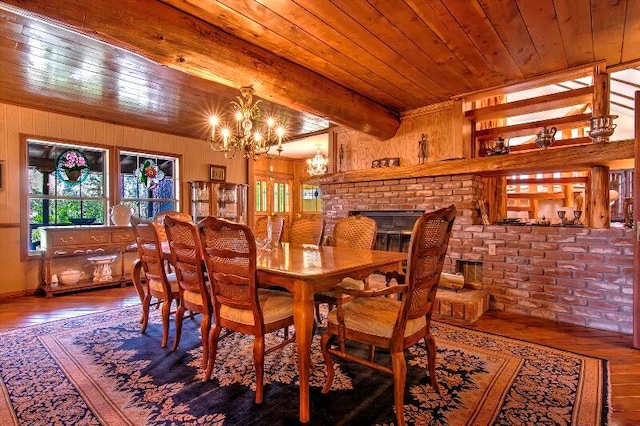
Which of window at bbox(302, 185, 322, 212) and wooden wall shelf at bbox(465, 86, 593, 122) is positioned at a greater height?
wooden wall shelf at bbox(465, 86, 593, 122)

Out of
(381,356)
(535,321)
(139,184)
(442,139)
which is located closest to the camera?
(381,356)

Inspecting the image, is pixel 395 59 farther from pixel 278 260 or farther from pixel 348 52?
pixel 278 260

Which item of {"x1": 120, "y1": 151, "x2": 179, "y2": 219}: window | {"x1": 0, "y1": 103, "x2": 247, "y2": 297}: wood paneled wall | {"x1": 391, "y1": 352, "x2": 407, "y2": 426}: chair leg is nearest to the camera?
{"x1": 391, "y1": 352, "x2": 407, "y2": 426}: chair leg

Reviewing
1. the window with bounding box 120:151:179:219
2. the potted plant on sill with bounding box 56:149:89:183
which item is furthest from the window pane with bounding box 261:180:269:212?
the potted plant on sill with bounding box 56:149:89:183

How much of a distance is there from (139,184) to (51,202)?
1.16 meters

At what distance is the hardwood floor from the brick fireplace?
164 mm

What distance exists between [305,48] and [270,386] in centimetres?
243

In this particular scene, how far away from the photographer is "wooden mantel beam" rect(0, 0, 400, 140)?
1.85 m

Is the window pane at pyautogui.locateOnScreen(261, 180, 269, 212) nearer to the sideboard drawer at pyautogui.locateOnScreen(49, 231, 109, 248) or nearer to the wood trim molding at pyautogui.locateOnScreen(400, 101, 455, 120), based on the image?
the sideboard drawer at pyautogui.locateOnScreen(49, 231, 109, 248)

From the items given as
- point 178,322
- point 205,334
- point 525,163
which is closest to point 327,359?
point 205,334

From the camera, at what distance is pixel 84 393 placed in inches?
75.9

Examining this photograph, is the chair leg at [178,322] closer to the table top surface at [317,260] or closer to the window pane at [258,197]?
the table top surface at [317,260]

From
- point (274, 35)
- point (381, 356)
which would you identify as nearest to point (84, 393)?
point (381, 356)

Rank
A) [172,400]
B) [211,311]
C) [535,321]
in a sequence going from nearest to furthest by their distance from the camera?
[172,400] → [211,311] → [535,321]
